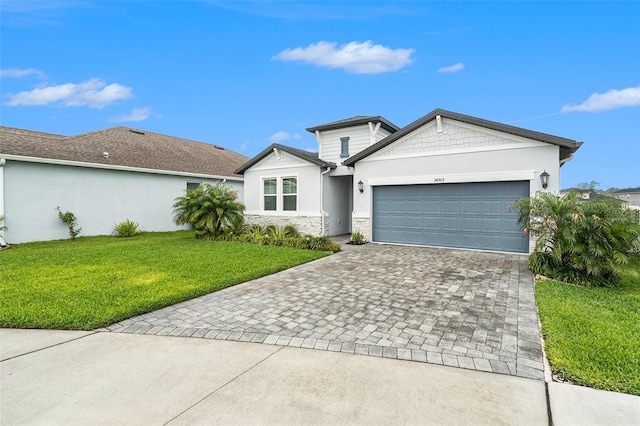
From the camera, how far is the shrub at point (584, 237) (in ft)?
20.5

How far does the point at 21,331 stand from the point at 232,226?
9260 millimetres

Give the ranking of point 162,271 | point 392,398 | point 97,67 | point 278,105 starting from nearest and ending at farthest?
1. point 392,398
2. point 162,271
3. point 97,67
4. point 278,105

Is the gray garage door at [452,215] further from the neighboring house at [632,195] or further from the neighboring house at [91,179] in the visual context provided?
the neighboring house at [632,195]

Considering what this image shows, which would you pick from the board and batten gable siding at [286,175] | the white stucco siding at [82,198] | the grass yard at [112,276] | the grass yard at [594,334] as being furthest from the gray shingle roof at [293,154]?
the grass yard at [594,334]

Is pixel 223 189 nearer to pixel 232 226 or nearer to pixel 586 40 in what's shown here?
pixel 232 226

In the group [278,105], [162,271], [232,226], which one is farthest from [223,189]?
[278,105]

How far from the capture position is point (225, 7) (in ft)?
35.3

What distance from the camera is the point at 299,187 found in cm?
1423

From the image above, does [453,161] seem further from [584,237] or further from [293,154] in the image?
[293,154]

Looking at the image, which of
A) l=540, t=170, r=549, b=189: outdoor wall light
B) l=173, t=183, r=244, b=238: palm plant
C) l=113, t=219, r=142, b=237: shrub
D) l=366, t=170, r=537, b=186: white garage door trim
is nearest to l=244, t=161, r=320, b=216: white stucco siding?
l=173, t=183, r=244, b=238: palm plant

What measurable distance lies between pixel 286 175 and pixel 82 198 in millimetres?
8775

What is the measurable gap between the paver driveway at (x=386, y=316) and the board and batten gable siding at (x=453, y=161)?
351 cm

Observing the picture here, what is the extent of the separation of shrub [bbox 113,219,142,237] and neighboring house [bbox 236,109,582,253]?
6.10m

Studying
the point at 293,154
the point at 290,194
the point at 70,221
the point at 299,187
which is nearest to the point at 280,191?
the point at 290,194
